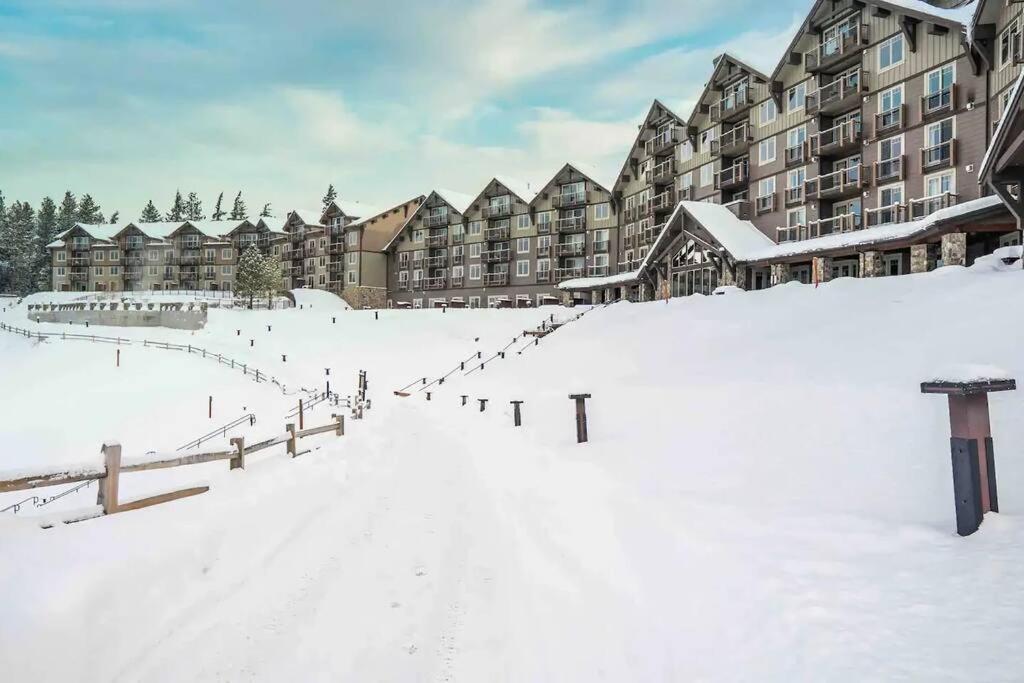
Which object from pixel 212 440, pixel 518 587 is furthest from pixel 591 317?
pixel 518 587

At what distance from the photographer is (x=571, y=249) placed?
2172 inches

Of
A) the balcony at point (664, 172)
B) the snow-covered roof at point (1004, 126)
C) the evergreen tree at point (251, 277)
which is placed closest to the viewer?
the snow-covered roof at point (1004, 126)

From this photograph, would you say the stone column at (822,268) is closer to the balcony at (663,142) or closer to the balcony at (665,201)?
the balcony at (665,201)

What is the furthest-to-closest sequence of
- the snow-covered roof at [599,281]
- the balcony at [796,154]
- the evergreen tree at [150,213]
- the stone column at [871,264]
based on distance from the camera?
the evergreen tree at [150,213], the snow-covered roof at [599,281], the balcony at [796,154], the stone column at [871,264]

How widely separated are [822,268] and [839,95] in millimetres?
9781

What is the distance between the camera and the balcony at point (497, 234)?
2365 inches

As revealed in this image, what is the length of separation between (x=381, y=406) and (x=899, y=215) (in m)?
26.6

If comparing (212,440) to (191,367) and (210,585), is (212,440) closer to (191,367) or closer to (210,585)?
(191,367)

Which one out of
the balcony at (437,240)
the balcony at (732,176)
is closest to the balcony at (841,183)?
the balcony at (732,176)

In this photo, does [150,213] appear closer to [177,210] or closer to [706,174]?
[177,210]

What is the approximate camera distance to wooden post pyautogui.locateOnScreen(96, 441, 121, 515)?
24.9 feet

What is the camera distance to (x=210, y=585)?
638 centimetres

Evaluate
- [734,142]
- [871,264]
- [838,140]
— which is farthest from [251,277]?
[871,264]

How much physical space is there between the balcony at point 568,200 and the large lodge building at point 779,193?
0.15 metres
